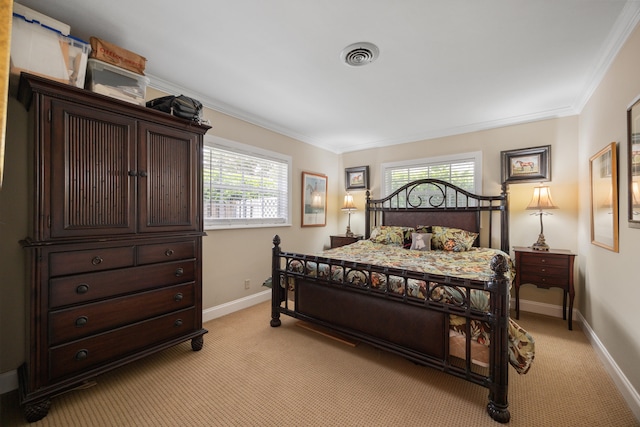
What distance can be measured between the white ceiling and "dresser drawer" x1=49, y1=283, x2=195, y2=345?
6.54 feet

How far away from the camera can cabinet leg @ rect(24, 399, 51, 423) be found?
1.60 m

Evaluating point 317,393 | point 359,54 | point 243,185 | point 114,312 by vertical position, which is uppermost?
point 359,54

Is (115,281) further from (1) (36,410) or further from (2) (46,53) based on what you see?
(2) (46,53)

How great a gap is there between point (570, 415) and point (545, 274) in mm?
1767

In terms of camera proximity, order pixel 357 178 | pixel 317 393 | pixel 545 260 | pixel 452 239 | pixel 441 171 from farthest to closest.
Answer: pixel 357 178 → pixel 441 171 → pixel 452 239 → pixel 545 260 → pixel 317 393

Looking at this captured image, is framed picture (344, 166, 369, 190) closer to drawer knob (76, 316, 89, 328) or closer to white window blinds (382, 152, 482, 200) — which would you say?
white window blinds (382, 152, 482, 200)

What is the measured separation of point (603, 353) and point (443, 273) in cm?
151

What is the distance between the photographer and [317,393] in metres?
1.90

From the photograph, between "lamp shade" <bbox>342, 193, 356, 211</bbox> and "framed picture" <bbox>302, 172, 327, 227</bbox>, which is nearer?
"framed picture" <bbox>302, 172, 327, 227</bbox>

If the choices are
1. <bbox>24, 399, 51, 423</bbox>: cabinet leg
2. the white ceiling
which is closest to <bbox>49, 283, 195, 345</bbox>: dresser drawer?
<bbox>24, 399, 51, 423</bbox>: cabinet leg

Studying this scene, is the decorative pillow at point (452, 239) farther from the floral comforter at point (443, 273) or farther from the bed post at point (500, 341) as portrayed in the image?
the bed post at point (500, 341)

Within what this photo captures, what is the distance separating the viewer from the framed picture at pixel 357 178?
4.96 metres

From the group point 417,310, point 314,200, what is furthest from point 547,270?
point 314,200

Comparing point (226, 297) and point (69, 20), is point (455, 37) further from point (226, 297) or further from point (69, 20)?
point (226, 297)
